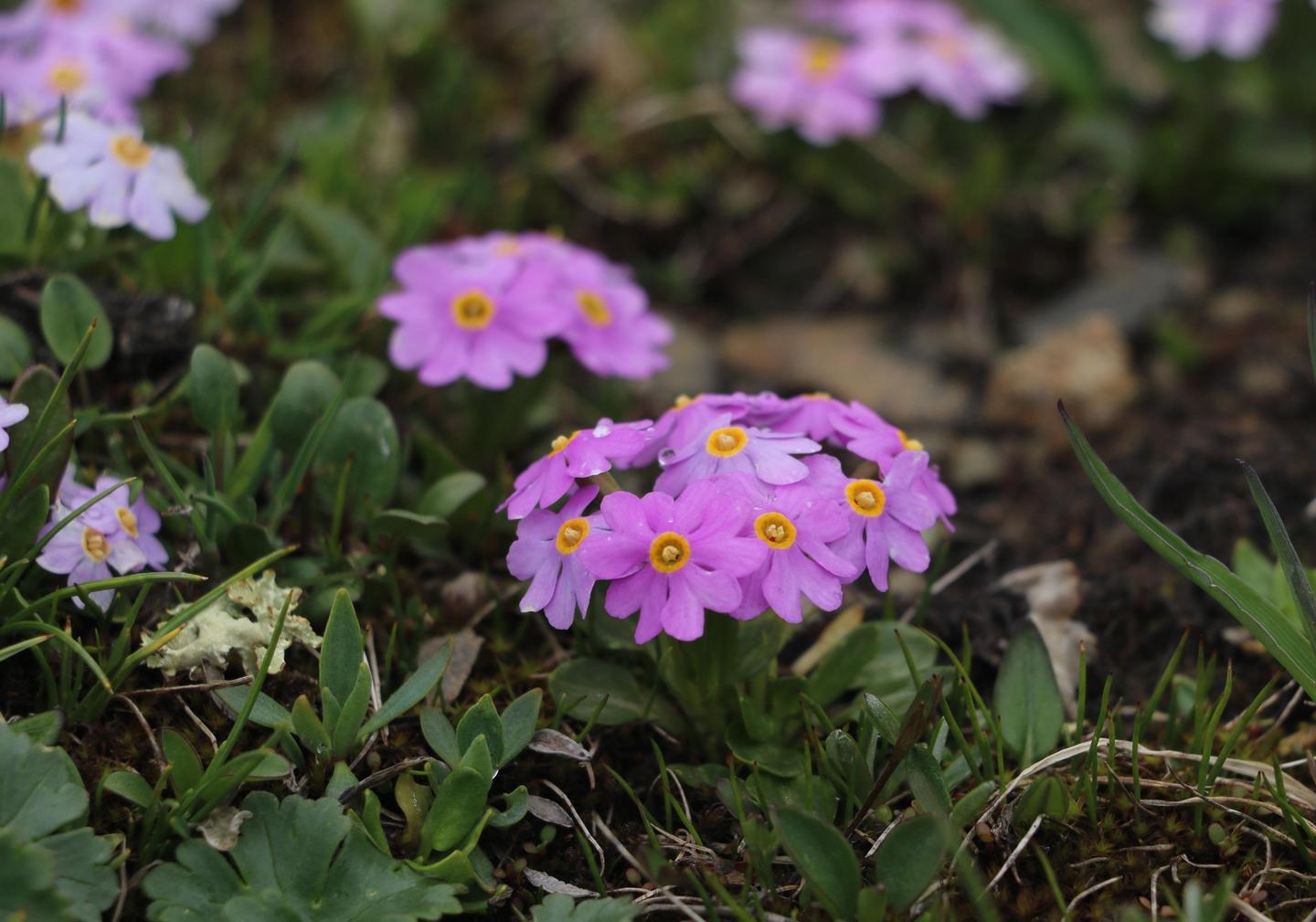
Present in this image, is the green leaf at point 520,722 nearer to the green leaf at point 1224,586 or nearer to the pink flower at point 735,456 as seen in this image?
the pink flower at point 735,456

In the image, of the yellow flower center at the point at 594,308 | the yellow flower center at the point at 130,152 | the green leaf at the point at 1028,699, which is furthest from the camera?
the yellow flower center at the point at 594,308

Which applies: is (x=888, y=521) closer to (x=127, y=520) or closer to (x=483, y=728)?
(x=483, y=728)

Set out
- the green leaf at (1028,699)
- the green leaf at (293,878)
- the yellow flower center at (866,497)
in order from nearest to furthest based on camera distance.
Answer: the green leaf at (293,878) → the yellow flower center at (866,497) → the green leaf at (1028,699)

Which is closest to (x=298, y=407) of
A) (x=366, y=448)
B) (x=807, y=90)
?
(x=366, y=448)

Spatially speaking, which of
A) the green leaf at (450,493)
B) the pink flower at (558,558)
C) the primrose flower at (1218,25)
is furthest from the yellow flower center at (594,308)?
the primrose flower at (1218,25)

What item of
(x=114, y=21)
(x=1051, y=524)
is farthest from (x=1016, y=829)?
(x=114, y=21)

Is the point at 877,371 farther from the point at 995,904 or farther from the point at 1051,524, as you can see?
the point at 995,904

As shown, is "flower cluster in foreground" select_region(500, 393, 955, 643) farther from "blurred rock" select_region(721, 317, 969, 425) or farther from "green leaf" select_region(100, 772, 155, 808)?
"blurred rock" select_region(721, 317, 969, 425)
